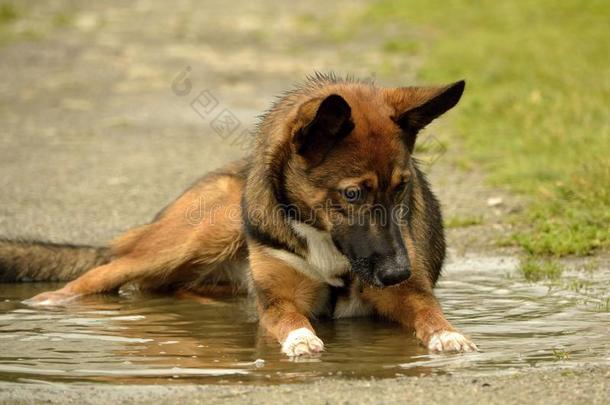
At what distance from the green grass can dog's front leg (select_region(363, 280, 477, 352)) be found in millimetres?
2233

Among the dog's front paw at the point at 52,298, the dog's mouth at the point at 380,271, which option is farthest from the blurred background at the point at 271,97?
the dog's mouth at the point at 380,271

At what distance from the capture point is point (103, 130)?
1540 cm

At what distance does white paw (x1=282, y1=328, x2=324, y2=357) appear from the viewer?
6.49 meters

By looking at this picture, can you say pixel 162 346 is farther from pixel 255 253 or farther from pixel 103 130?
pixel 103 130

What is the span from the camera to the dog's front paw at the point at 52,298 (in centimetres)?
804

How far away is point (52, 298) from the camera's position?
26.6 ft

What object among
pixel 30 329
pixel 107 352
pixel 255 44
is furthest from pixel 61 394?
pixel 255 44

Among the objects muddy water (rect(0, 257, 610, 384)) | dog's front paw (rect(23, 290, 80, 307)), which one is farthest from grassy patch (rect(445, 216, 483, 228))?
dog's front paw (rect(23, 290, 80, 307))

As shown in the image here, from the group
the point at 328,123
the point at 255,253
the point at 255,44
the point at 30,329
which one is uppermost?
the point at 255,44

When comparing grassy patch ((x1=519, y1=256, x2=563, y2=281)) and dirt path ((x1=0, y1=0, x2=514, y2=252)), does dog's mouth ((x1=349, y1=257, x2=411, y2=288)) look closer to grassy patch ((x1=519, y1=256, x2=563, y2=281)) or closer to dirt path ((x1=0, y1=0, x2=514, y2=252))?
grassy patch ((x1=519, y1=256, x2=563, y2=281))

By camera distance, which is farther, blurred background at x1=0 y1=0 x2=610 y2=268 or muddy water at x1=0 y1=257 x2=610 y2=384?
blurred background at x1=0 y1=0 x2=610 y2=268

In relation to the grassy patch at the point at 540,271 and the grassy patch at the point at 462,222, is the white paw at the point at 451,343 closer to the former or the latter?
the grassy patch at the point at 540,271

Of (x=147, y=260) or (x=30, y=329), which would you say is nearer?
(x=30, y=329)

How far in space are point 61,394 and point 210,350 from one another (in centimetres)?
123
